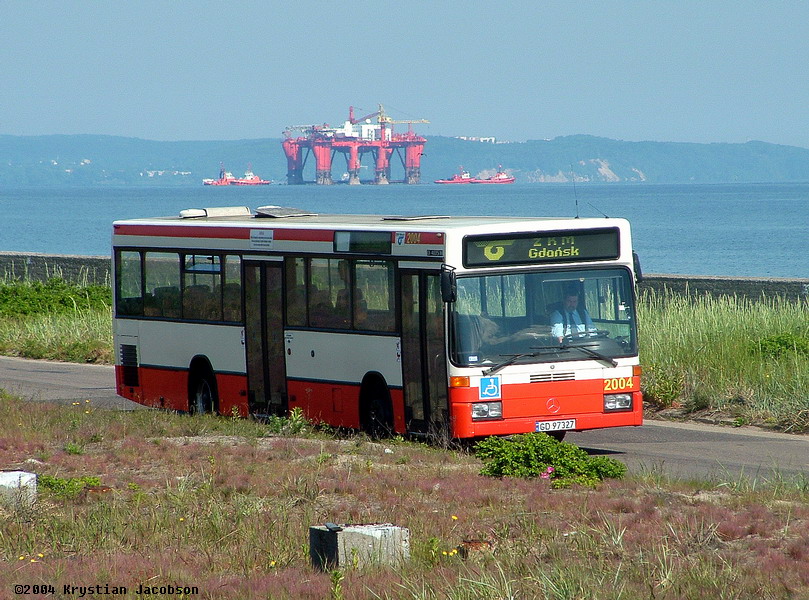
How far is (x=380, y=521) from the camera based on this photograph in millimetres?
8711

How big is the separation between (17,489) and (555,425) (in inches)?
218

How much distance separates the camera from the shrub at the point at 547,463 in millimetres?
10477

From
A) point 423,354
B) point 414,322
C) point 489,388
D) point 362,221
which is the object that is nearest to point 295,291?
point 362,221

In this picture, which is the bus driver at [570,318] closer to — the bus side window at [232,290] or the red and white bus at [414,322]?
the red and white bus at [414,322]

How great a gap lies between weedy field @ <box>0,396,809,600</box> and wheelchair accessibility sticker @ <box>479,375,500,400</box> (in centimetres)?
73

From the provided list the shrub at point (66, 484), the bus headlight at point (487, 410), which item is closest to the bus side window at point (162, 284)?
the bus headlight at point (487, 410)

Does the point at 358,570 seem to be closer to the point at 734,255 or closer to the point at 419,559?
the point at 419,559

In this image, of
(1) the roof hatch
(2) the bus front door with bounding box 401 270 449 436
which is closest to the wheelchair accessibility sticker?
(2) the bus front door with bounding box 401 270 449 436

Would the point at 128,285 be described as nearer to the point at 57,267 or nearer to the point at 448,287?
the point at 448,287

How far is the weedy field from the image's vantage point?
22.1ft

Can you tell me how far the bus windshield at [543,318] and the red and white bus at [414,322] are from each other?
1 centimetres

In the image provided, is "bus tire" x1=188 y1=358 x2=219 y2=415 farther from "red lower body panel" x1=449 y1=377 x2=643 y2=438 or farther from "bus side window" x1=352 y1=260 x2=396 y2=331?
"red lower body panel" x1=449 y1=377 x2=643 y2=438


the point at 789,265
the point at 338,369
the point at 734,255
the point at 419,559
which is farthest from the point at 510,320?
the point at 734,255

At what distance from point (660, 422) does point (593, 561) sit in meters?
9.60
